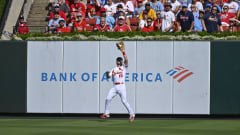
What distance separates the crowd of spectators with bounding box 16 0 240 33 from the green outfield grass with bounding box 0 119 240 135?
5083 mm

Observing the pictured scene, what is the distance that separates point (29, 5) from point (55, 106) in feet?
27.6

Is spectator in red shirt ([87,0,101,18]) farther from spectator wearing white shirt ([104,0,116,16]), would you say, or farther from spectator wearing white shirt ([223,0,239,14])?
spectator wearing white shirt ([223,0,239,14])

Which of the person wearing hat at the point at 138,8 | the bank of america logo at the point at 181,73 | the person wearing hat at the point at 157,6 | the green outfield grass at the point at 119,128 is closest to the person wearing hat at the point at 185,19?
the person wearing hat at the point at 157,6

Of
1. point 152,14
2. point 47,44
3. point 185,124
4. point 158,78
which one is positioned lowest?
point 185,124

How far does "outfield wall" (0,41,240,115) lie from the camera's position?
1767 cm

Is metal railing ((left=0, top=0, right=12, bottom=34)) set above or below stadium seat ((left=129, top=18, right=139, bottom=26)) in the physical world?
above

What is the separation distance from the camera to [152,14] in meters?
20.8

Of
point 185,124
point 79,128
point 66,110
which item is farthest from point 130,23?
point 79,128

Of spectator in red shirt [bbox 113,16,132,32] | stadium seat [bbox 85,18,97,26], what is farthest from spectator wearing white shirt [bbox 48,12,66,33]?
spectator in red shirt [bbox 113,16,132,32]

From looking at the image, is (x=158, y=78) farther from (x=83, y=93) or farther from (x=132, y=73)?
(x=83, y=93)

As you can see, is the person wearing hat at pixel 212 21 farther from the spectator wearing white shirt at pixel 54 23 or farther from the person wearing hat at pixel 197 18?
the spectator wearing white shirt at pixel 54 23

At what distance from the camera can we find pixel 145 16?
20.4 meters

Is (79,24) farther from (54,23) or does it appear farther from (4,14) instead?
(4,14)

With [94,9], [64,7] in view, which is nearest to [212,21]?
[94,9]
